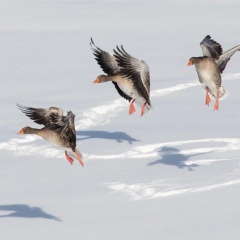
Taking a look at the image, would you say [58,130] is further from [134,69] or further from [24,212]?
[134,69]

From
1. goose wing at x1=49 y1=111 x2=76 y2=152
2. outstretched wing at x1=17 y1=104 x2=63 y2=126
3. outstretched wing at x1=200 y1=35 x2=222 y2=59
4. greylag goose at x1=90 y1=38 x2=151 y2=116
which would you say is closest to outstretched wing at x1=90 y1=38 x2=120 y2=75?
greylag goose at x1=90 y1=38 x2=151 y2=116

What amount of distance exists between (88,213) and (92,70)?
7612 mm

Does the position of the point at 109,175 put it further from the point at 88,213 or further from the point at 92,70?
the point at 92,70

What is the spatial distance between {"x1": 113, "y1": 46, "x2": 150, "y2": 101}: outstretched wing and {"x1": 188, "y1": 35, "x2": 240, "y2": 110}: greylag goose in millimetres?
539

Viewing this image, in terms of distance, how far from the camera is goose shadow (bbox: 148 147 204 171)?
10242 millimetres

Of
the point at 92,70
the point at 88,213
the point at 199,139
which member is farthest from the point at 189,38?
the point at 88,213

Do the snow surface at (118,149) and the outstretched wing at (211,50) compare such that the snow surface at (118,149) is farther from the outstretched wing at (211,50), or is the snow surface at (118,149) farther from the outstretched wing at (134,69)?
the outstretched wing at (211,50)

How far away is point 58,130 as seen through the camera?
8.79 m


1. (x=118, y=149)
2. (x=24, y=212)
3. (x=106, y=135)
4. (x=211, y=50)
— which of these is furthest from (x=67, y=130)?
(x=106, y=135)

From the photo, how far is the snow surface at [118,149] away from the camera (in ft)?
27.2

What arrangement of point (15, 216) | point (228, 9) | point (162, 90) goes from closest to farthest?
point (15, 216), point (162, 90), point (228, 9)

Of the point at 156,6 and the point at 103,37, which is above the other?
the point at 156,6

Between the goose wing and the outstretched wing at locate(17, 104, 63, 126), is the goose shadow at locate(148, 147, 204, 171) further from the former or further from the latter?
the goose wing

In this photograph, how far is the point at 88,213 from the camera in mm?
8547
